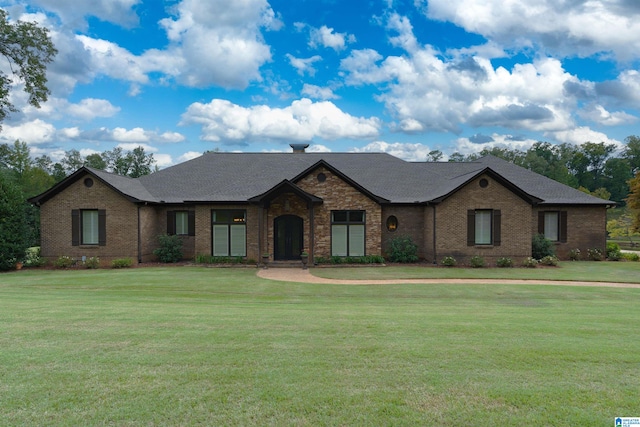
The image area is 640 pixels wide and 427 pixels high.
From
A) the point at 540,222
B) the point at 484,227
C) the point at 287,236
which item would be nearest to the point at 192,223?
the point at 287,236

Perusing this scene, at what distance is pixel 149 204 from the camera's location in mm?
22328

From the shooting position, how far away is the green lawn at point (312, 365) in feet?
13.5

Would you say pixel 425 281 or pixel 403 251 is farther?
pixel 403 251

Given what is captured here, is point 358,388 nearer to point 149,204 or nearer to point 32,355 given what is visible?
point 32,355

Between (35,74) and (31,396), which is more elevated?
(35,74)

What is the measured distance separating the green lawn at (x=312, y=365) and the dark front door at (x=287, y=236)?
1184 cm

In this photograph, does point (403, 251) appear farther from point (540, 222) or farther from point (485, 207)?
point (540, 222)

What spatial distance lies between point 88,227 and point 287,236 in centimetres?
1036

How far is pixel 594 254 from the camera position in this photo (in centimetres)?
2370

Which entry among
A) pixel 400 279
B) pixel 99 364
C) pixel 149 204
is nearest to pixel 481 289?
pixel 400 279

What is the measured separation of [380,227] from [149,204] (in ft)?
40.9

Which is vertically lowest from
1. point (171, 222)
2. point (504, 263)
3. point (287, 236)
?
point (504, 263)

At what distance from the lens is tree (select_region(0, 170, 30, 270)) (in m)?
19.5
